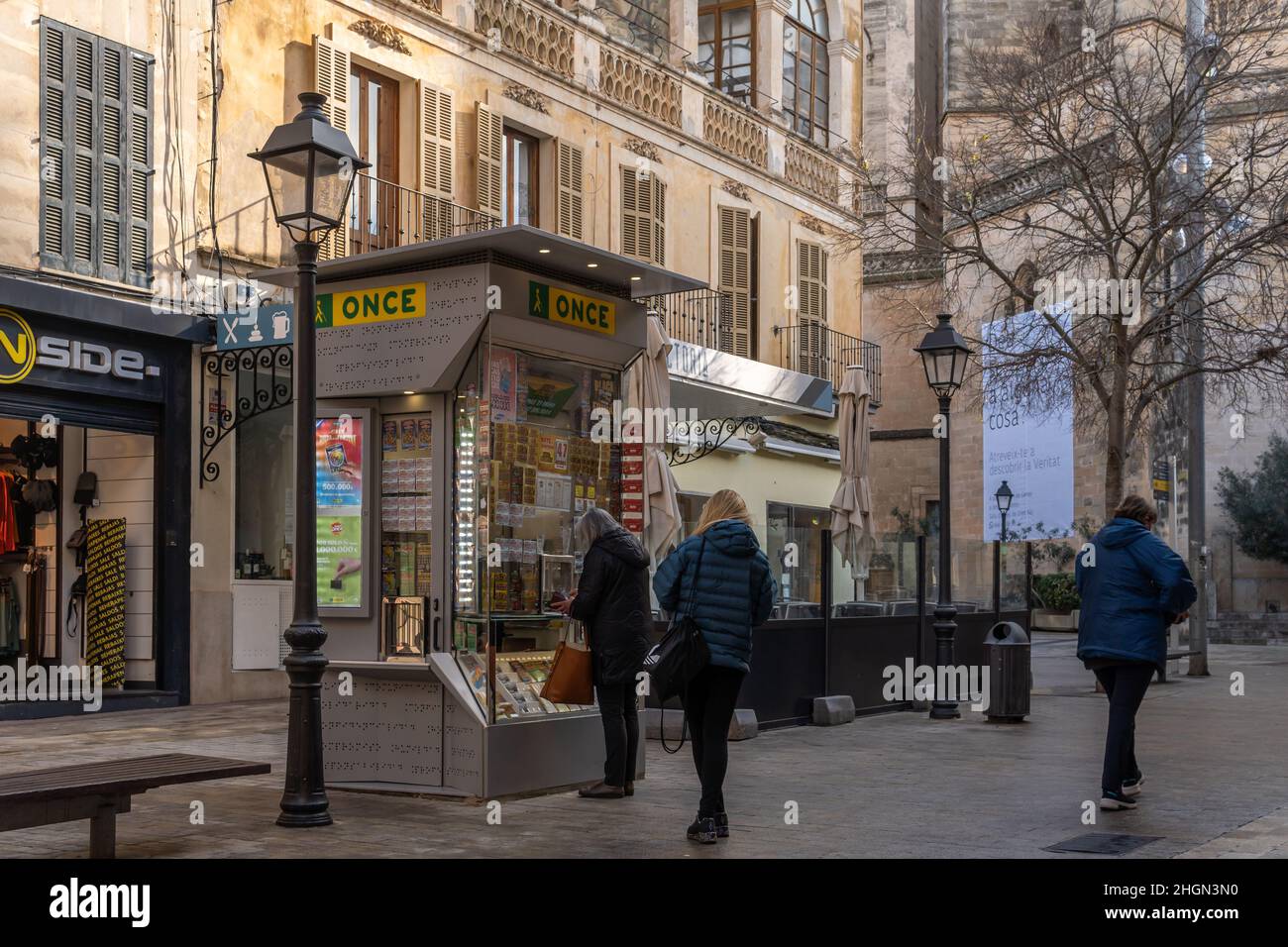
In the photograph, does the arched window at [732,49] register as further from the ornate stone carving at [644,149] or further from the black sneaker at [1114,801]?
the black sneaker at [1114,801]

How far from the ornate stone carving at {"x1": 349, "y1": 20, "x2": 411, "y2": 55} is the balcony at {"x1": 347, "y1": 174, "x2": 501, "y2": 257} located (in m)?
1.65

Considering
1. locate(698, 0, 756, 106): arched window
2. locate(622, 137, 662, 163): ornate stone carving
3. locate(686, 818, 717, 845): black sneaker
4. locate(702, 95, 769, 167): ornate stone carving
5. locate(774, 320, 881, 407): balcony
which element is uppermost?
locate(698, 0, 756, 106): arched window

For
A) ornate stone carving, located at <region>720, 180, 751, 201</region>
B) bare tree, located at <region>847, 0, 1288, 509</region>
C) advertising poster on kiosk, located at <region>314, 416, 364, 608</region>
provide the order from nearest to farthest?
1. advertising poster on kiosk, located at <region>314, 416, 364, 608</region>
2. bare tree, located at <region>847, 0, 1288, 509</region>
3. ornate stone carving, located at <region>720, 180, 751, 201</region>

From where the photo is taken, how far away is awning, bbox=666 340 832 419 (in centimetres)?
1862

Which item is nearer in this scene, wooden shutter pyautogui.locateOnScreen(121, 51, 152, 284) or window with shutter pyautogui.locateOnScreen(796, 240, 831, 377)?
wooden shutter pyautogui.locateOnScreen(121, 51, 152, 284)

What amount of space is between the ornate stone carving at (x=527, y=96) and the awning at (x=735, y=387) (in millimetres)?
3697

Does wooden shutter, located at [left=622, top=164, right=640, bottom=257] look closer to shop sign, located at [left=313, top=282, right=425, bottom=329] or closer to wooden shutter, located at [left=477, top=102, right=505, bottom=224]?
wooden shutter, located at [left=477, top=102, right=505, bottom=224]

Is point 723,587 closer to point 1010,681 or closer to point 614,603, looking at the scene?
point 614,603

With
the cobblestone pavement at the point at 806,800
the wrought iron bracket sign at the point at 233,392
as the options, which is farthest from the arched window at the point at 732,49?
the cobblestone pavement at the point at 806,800

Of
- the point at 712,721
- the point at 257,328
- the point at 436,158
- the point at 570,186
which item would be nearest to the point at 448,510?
the point at 712,721

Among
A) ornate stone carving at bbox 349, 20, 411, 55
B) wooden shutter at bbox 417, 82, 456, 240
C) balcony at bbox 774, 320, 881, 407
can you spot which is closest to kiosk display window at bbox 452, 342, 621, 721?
wooden shutter at bbox 417, 82, 456, 240
